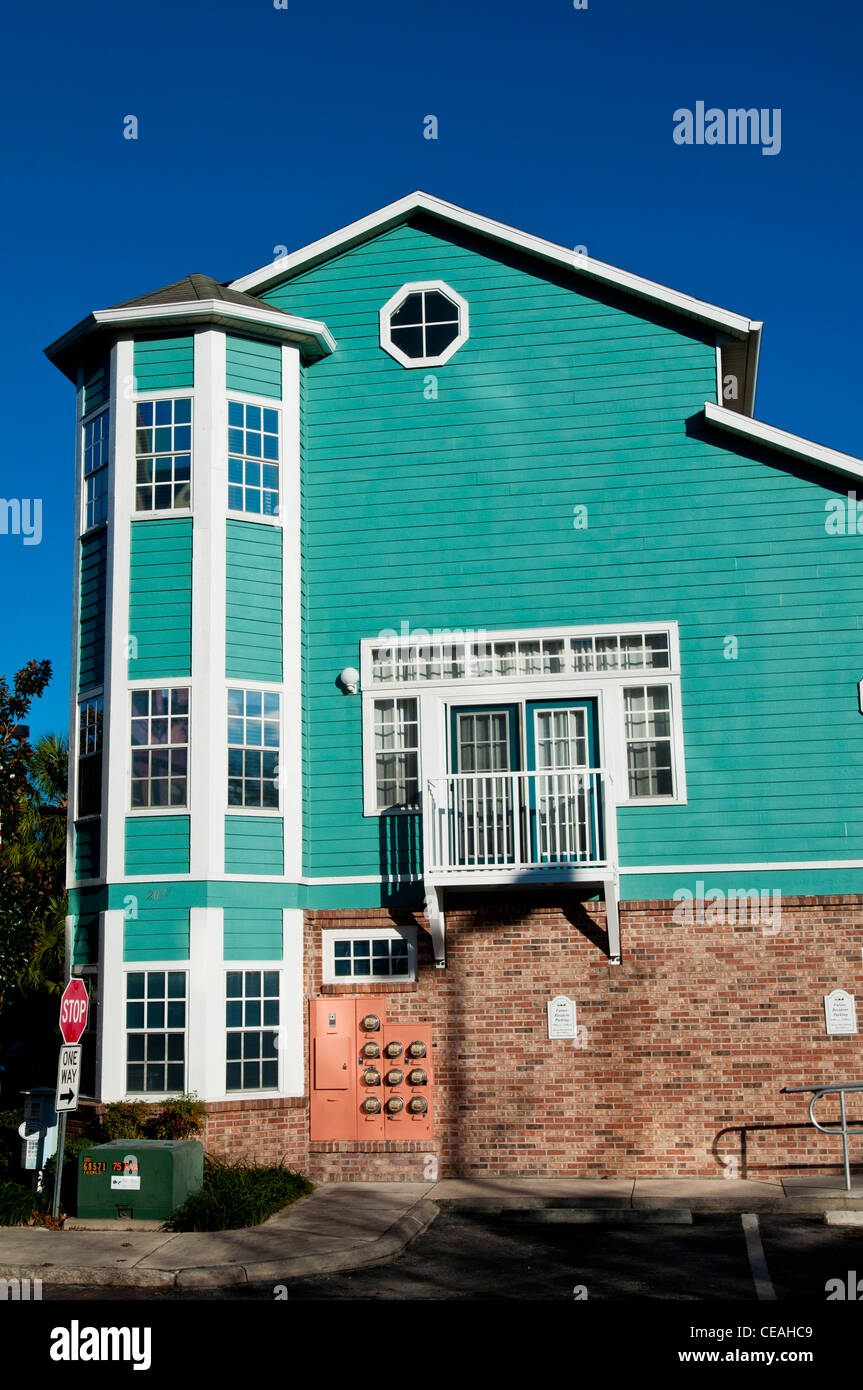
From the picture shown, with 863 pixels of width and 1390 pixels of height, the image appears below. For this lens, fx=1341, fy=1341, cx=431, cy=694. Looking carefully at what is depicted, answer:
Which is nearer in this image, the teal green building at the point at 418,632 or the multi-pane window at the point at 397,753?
the teal green building at the point at 418,632

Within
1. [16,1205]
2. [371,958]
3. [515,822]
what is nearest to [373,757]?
[515,822]

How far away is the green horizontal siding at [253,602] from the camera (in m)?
15.9

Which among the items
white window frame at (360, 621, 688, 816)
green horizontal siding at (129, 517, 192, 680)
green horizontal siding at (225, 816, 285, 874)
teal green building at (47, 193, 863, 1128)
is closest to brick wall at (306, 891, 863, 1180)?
teal green building at (47, 193, 863, 1128)

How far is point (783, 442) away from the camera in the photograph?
625 inches

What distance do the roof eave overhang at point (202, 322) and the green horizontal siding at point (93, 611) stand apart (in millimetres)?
2505

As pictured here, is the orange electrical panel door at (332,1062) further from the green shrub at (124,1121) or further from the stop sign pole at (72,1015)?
the stop sign pole at (72,1015)

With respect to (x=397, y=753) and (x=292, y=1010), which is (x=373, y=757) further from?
(x=292, y=1010)

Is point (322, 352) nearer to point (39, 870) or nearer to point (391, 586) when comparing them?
point (391, 586)

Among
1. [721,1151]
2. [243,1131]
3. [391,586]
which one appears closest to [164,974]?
[243,1131]

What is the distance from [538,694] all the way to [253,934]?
14.4 ft

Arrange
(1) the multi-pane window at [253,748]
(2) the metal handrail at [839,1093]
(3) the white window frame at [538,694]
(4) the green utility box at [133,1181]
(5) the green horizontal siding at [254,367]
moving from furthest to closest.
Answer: (5) the green horizontal siding at [254,367] → (3) the white window frame at [538,694] → (1) the multi-pane window at [253,748] → (2) the metal handrail at [839,1093] → (4) the green utility box at [133,1181]

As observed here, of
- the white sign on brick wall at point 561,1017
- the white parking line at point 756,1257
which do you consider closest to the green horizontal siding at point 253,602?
the white sign on brick wall at point 561,1017

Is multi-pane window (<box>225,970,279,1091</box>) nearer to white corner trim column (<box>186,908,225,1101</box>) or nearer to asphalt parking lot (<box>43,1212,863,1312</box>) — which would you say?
white corner trim column (<box>186,908,225,1101</box>)

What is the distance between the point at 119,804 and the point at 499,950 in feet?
15.5
